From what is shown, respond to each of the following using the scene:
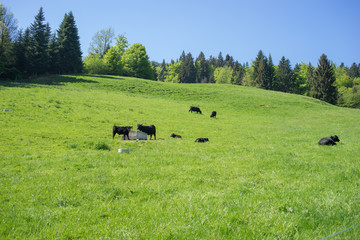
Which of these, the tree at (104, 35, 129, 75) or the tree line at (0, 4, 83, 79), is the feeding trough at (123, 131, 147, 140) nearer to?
the tree line at (0, 4, 83, 79)

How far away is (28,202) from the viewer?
206 inches

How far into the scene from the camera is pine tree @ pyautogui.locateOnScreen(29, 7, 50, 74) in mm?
54812

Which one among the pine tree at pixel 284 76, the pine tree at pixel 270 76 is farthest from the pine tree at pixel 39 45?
the pine tree at pixel 284 76

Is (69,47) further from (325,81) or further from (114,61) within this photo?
(325,81)

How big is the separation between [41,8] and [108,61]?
85.1 feet

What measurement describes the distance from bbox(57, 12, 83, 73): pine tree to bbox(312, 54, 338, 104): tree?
282ft

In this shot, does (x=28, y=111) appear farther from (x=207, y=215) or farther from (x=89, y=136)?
(x=207, y=215)

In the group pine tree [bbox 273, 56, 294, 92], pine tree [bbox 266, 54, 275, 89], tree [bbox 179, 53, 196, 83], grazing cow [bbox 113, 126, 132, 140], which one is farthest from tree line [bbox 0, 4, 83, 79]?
pine tree [bbox 273, 56, 294, 92]

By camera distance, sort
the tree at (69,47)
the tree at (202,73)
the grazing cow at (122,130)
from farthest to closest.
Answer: the tree at (202,73) → the tree at (69,47) → the grazing cow at (122,130)

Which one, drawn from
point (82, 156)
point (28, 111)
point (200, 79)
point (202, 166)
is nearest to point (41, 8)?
point (28, 111)

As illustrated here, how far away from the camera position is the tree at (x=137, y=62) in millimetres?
86688

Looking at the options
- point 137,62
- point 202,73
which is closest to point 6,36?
point 137,62

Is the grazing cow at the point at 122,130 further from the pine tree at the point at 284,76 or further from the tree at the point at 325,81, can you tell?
the pine tree at the point at 284,76

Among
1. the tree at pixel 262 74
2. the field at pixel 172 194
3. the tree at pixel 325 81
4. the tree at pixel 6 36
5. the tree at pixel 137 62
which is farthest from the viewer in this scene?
the tree at pixel 262 74
